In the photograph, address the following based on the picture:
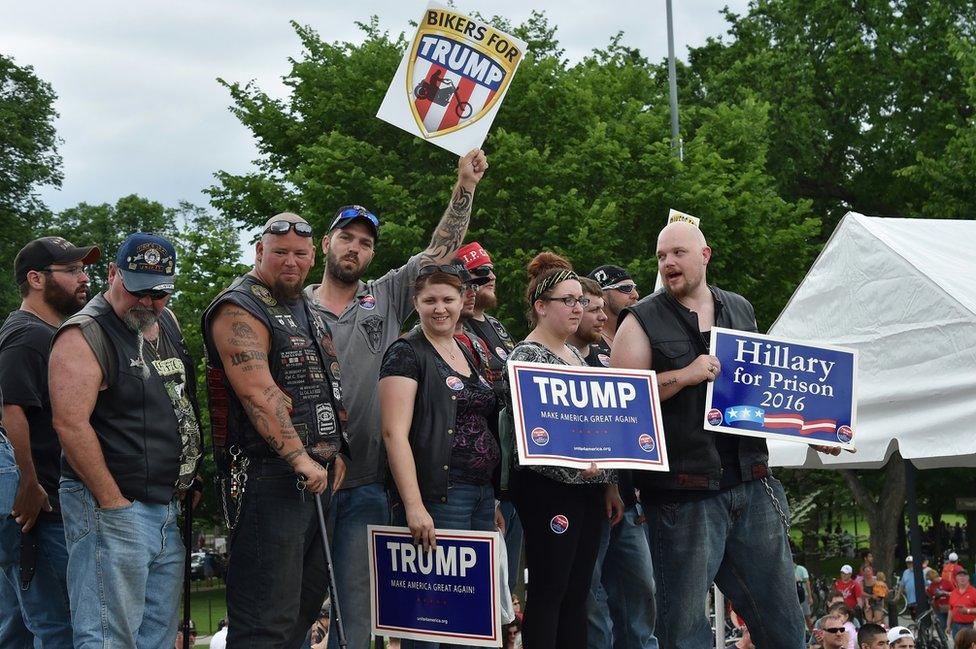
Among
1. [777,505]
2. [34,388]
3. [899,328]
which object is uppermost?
[899,328]

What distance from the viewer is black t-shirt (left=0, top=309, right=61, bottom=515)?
536 centimetres

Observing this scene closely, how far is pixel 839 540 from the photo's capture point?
5678 cm

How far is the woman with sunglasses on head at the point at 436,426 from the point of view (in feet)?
17.1

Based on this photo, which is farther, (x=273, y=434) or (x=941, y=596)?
(x=941, y=596)

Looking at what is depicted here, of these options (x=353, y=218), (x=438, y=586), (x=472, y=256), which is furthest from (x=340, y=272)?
(x=438, y=586)

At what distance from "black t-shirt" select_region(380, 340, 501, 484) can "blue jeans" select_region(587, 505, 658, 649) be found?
1080 millimetres

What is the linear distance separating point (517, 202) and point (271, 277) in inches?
675

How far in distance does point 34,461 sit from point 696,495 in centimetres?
306

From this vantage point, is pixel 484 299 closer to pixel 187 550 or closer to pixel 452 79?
pixel 452 79

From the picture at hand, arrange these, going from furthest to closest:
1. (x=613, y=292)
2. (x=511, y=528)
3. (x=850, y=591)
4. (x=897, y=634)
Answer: (x=850, y=591)
(x=897, y=634)
(x=613, y=292)
(x=511, y=528)

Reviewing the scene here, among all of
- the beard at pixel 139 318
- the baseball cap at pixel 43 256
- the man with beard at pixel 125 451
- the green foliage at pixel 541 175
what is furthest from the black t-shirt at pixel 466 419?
the green foliage at pixel 541 175

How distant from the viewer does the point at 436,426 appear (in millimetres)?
5320

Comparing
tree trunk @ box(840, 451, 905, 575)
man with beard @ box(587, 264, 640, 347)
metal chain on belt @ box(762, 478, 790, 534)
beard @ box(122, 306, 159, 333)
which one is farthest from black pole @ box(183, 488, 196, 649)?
tree trunk @ box(840, 451, 905, 575)

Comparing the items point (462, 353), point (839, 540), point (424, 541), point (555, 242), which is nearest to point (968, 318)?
point (462, 353)
